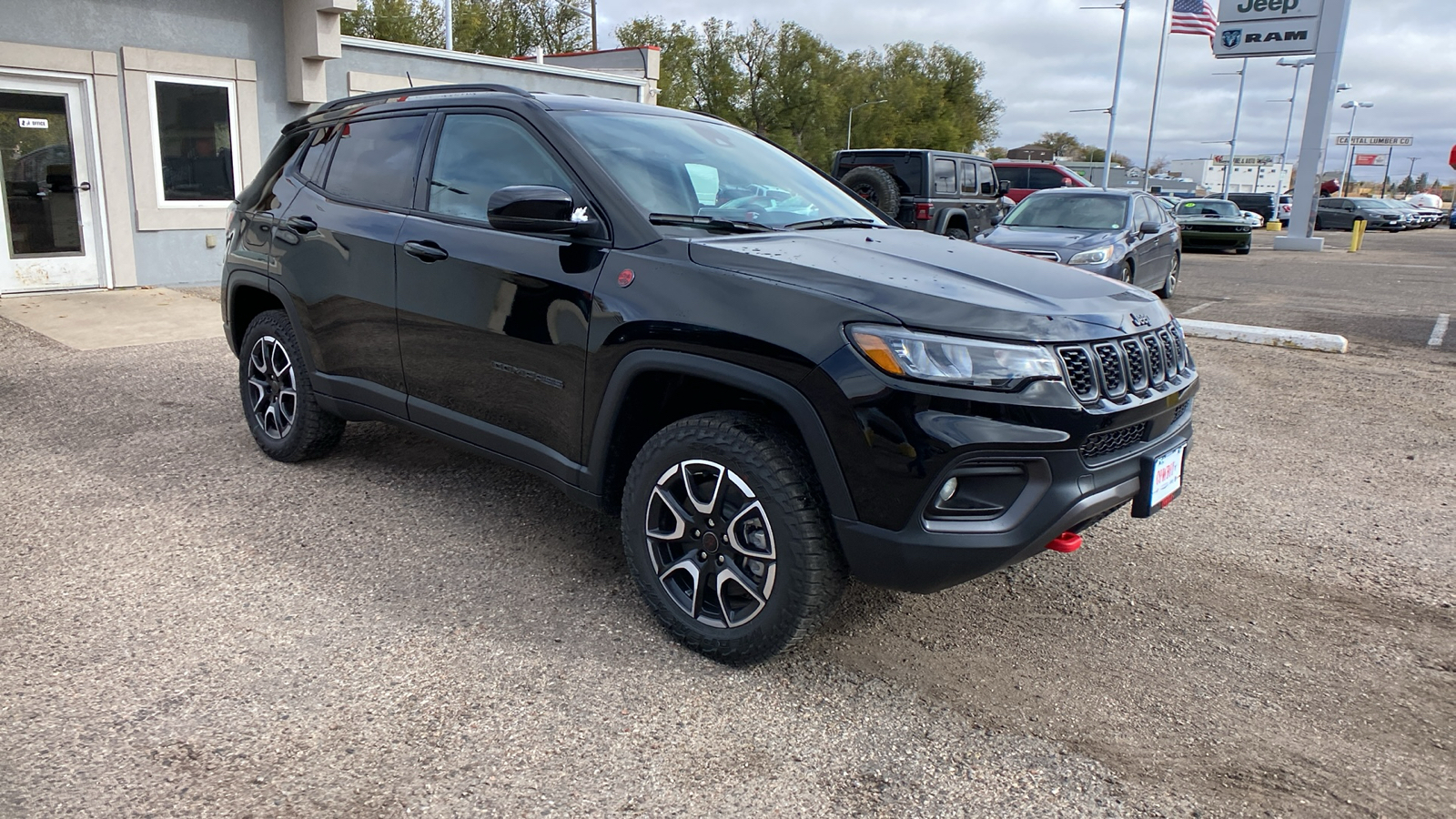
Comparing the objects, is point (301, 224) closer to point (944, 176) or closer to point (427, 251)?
point (427, 251)

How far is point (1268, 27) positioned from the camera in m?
25.7

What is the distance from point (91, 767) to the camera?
2.52m

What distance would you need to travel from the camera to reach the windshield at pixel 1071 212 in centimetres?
1152

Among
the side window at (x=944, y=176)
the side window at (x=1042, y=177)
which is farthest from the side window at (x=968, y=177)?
the side window at (x=1042, y=177)

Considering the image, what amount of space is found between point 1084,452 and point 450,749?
192cm

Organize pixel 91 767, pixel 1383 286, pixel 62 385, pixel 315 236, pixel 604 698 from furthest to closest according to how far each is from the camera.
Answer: pixel 1383 286 → pixel 62 385 → pixel 315 236 → pixel 604 698 → pixel 91 767

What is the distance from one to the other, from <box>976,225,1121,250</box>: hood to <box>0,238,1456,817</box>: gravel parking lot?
19.6 feet

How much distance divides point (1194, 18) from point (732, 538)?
3148cm

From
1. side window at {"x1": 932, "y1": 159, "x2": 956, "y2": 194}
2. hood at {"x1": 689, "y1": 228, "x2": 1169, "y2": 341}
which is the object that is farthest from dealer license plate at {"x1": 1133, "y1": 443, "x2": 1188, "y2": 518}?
side window at {"x1": 932, "y1": 159, "x2": 956, "y2": 194}

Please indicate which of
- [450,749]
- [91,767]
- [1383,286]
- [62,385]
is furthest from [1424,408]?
[1383,286]

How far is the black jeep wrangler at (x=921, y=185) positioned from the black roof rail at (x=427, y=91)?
11.0 m

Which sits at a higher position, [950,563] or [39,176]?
[39,176]

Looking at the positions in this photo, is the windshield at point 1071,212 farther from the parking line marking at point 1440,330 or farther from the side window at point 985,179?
the side window at point 985,179

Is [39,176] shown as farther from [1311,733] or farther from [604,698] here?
[1311,733]
